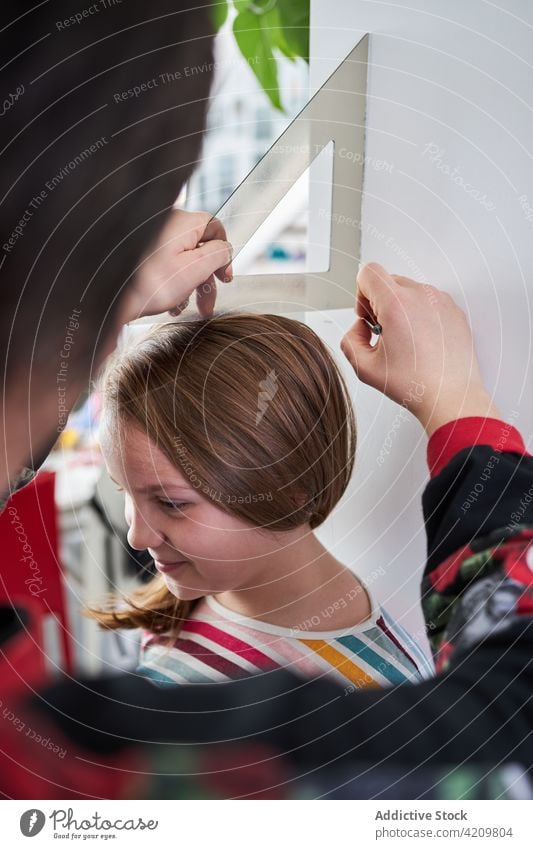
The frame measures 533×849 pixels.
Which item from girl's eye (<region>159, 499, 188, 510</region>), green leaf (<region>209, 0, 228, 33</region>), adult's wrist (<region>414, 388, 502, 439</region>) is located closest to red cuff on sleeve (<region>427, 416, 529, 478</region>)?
adult's wrist (<region>414, 388, 502, 439</region>)

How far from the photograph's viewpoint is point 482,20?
0.43m

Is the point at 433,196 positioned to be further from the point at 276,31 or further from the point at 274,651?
the point at 274,651

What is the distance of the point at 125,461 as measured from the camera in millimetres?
456

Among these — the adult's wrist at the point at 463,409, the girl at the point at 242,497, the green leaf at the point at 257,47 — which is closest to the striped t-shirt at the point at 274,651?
the girl at the point at 242,497

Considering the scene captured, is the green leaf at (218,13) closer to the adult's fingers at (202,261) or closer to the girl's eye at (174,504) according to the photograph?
the adult's fingers at (202,261)

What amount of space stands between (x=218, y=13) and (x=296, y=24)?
0.05 meters

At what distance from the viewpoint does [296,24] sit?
0.49 meters

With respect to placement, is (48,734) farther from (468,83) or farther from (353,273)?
(468,83)

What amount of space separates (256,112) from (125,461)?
0.21m

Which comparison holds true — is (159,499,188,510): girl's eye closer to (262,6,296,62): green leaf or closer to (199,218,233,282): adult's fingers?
(199,218,233,282): adult's fingers

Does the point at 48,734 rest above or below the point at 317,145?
below

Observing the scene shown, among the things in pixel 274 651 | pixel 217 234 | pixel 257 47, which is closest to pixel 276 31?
pixel 257 47
